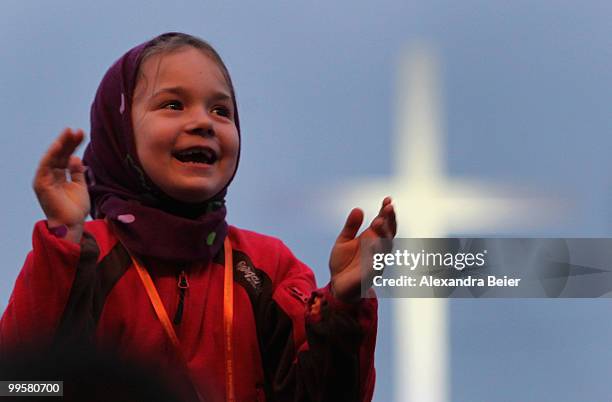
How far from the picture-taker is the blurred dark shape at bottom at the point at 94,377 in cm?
93

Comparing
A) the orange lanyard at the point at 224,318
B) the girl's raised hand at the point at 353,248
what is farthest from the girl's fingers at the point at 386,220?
the orange lanyard at the point at 224,318

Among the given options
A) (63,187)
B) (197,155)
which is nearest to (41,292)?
(63,187)

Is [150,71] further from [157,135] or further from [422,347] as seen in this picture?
[422,347]

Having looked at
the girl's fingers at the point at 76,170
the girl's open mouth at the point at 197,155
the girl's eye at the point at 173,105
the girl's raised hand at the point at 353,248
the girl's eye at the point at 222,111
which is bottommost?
the girl's raised hand at the point at 353,248

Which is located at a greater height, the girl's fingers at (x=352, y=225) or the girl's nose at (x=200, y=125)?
the girl's nose at (x=200, y=125)

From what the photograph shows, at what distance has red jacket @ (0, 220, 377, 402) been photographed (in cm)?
89

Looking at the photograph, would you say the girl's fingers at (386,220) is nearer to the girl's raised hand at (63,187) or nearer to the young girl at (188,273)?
the young girl at (188,273)

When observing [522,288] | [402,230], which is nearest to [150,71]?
[402,230]

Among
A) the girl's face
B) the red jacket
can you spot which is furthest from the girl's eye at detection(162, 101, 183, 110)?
the red jacket

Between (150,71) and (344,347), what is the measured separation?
35 cm

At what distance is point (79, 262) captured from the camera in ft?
2.90

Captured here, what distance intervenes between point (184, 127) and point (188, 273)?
0.15 metres

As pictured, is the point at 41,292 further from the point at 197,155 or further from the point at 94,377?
the point at 197,155

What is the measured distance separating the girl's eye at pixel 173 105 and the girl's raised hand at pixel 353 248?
23 cm
